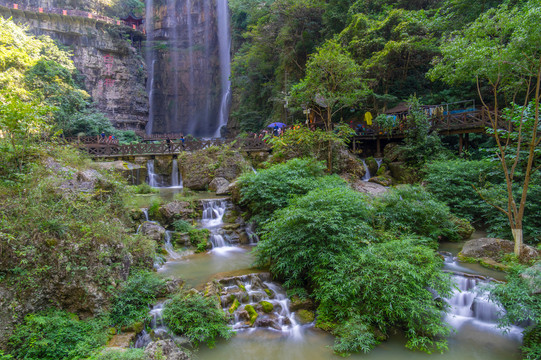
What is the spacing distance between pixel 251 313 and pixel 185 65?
1480 inches

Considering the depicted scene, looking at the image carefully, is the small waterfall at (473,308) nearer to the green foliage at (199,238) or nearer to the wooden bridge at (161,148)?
the green foliage at (199,238)

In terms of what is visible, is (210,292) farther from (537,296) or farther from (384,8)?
(384,8)

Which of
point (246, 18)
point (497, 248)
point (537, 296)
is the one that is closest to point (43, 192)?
point (537, 296)

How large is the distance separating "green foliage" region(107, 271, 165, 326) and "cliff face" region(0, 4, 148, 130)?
28.6 metres

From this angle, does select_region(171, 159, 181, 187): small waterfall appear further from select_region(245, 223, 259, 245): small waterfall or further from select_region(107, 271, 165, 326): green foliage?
select_region(107, 271, 165, 326): green foliage

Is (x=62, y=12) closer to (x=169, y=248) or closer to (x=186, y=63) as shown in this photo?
(x=186, y=63)

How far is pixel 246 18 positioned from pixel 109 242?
30.6 m

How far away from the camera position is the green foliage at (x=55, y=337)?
441 centimetres

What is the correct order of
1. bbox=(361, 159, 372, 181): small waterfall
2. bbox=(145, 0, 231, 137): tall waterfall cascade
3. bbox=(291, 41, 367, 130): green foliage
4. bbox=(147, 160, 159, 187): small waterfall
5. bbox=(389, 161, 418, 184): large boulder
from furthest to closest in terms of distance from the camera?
1. bbox=(145, 0, 231, 137): tall waterfall cascade
2. bbox=(147, 160, 159, 187): small waterfall
3. bbox=(361, 159, 372, 181): small waterfall
4. bbox=(389, 161, 418, 184): large boulder
5. bbox=(291, 41, 367, 130): green foliage

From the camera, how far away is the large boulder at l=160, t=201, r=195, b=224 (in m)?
10.4

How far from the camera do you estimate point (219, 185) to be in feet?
47.2

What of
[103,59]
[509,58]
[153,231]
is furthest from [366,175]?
[103,59]

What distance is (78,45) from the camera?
97.8 feet

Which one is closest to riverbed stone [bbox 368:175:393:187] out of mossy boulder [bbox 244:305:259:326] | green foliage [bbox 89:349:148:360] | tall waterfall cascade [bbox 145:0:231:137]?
mossy boulder [bbox 244:305:259:326]
